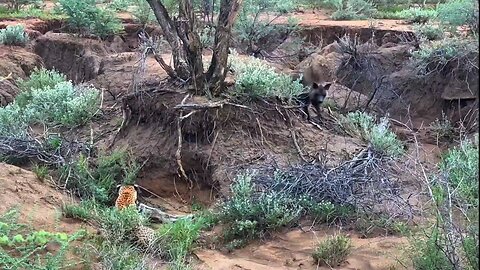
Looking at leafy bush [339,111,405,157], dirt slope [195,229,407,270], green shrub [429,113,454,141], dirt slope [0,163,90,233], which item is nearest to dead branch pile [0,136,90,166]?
dirt slope [0,163,90,233]

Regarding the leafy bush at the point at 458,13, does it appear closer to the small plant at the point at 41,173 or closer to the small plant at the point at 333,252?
the small plant at the point at 333,252

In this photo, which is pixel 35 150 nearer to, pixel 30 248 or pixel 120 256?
pixel 30 248

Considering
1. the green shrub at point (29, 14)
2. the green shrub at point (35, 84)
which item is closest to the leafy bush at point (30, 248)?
the green shrub at point (35, 84)

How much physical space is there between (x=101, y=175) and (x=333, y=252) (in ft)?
10.6

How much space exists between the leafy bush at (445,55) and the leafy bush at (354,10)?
569cm

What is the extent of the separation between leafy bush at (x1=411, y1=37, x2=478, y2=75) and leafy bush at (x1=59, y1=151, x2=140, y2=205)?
5732 mm

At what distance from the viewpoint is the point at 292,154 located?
8383 mm

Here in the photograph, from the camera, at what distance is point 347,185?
6.71m

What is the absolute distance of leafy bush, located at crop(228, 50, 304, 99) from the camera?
28.2 feet

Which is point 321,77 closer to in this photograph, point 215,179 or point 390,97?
point 390,97

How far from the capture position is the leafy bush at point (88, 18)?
14.5 meters

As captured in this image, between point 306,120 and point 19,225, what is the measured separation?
190 inches

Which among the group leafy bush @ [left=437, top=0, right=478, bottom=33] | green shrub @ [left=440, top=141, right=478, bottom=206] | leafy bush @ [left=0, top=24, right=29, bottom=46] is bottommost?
leafy bush @ [left=0, top=24, right=29, bottom=46]

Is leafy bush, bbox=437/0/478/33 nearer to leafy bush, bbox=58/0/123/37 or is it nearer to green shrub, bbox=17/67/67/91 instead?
green shrub, bbox=17/67/67/91
